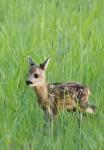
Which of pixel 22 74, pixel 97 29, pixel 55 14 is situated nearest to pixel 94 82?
pixel 22 74

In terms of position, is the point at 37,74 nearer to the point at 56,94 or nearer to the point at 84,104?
the point at 56,94

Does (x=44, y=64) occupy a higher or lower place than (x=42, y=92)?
higher

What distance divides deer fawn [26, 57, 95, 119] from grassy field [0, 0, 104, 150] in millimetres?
104

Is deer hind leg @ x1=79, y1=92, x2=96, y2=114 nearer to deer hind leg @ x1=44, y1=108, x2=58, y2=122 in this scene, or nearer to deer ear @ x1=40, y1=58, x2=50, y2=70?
deer hind leg @ x1=44, y1=108, x2=58, y2=122

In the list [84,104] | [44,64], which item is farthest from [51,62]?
[84,104]

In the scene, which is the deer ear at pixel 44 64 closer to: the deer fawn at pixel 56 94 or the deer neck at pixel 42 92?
the deer fawn at pixel 56 94

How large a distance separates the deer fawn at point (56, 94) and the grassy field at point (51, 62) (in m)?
0.10

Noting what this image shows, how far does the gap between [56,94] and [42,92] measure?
0.14 m

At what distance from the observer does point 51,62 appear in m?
6.88

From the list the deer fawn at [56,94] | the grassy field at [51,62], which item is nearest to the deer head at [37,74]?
the deer fawn at [56,94]

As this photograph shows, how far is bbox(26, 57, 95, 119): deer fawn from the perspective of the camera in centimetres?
620

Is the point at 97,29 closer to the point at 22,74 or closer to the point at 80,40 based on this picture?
the point at 80,40

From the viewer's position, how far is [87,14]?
8727mm

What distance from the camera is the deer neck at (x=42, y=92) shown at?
6.30m
